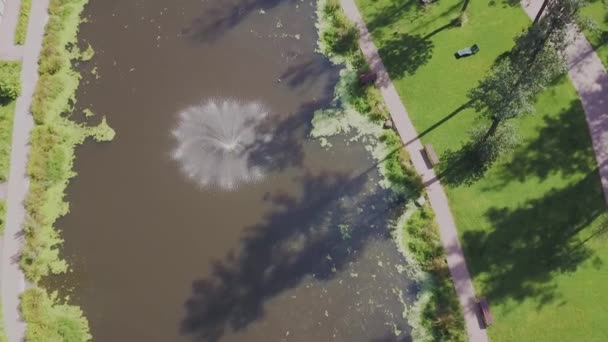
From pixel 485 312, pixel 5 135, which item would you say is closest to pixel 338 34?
pixel 485 312

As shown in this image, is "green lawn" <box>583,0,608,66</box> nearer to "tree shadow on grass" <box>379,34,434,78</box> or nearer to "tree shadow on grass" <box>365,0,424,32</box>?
"tree shadow on grass" <box>379,34,434,78</box>

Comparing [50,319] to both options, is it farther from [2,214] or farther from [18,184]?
[18,184]

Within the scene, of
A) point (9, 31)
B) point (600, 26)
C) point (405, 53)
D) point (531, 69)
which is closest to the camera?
point (531, 69)

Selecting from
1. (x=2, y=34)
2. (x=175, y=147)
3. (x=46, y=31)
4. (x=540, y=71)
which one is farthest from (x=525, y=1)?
(x=2, y=34)

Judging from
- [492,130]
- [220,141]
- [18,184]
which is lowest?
[492,130]

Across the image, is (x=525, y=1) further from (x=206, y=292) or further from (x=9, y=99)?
(x=9, y=99)

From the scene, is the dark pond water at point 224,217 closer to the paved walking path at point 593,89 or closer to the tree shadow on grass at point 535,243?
the tree shadow on grass at point 535,243
